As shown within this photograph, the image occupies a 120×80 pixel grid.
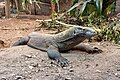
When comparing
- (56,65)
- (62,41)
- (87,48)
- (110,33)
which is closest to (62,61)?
(56,65)

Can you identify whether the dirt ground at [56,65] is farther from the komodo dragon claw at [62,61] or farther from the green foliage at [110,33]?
the green foliage at [110,33]

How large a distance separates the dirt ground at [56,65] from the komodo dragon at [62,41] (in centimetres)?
8

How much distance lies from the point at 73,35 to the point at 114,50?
2.07 feet

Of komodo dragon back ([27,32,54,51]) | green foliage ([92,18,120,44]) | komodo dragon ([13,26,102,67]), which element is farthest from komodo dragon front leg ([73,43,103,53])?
green foliage ([92,18,120,44])

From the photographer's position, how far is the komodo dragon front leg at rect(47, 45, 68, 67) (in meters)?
3.42

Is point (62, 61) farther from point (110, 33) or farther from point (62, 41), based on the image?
point (110, 33)

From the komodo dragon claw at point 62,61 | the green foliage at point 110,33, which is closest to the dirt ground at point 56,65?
the komodo dragon claw at point 62,61

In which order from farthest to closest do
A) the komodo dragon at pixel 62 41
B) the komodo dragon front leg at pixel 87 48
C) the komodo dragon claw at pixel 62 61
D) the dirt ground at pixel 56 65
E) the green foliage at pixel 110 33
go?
the green foliage at pixel 110 33 < the komodo dragon front leg at pixel 87 48 < the komodo dragon at pixel 62 41 < the komodo dragon claw at pixel 62 61 < the dirt ground at pixel 56 65

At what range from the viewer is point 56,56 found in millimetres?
3592

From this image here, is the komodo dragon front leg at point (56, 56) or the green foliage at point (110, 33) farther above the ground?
the green foliage at point (110, 33)

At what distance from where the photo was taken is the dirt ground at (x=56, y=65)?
9.90ft

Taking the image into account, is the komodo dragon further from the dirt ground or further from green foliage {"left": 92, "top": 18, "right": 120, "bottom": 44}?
green foliage {"left": 92, "top": 18, "right": 120, "bottom": 44}

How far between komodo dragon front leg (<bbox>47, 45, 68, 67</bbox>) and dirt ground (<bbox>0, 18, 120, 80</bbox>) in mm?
60

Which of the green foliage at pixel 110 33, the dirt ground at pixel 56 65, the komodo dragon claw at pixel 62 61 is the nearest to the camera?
the dirt ground at pixel 56 65
